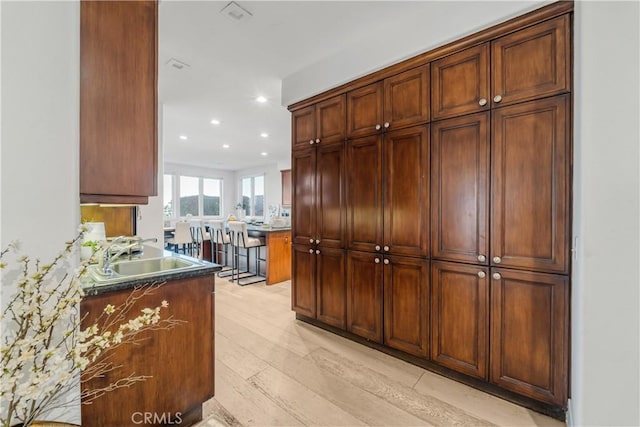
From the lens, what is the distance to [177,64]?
9.33 ft

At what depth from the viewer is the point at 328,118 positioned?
9.25 feet

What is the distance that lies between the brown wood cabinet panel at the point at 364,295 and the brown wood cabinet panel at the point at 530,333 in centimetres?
85

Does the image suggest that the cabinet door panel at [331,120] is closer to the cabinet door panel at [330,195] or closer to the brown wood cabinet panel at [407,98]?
the cabinet door panel at [330,195]

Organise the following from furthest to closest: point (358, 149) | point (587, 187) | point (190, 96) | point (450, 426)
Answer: point (190, 96) < point (358, 149) < point (450, 426) < point (587, 187)

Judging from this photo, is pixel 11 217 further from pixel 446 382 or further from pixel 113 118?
pixel 446 382

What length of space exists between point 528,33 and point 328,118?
1603 millimetres

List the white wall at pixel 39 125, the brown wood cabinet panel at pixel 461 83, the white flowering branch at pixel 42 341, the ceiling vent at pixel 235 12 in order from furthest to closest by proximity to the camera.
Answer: the ceiling vent at pixel 235 12
the brown wood cabinet panel at pixel 461 83
the white wall at pixel 39 125
the white flowering branch at pixel 42 341

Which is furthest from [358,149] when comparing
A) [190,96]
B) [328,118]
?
[190,96]

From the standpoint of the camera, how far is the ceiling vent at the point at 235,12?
2.04 m

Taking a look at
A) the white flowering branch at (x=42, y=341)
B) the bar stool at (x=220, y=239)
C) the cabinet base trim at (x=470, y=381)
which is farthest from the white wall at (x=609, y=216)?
the bar stool at (x=220, y=239)

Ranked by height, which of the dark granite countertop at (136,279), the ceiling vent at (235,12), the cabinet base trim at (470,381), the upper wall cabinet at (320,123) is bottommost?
the cabinet base trim at (470,381)

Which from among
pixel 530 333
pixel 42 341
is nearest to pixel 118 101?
pixel 42 341

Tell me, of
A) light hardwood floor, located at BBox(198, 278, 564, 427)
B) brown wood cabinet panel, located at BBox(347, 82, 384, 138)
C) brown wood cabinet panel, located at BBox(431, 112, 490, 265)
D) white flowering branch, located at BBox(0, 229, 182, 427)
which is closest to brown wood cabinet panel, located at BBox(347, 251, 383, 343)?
light hardwood floor, located at BBox(198, 278, 564, 427)

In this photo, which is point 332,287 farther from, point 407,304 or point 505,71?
point 505,71
